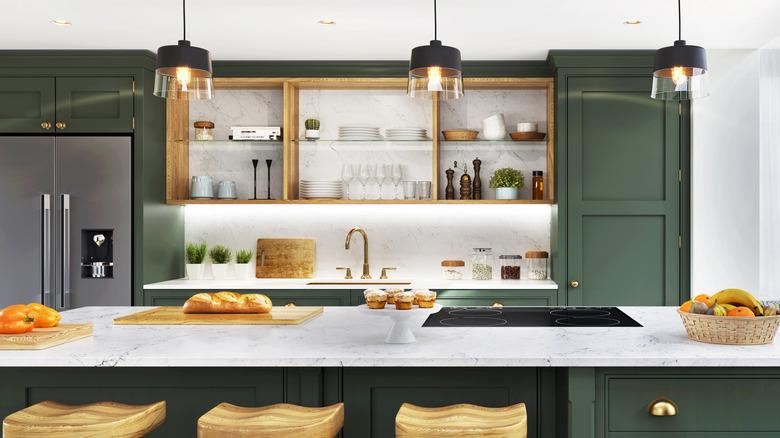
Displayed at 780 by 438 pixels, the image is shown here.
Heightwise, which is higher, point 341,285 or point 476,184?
point 476,184

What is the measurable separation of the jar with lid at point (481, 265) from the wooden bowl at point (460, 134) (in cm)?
81

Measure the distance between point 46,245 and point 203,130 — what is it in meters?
1.32

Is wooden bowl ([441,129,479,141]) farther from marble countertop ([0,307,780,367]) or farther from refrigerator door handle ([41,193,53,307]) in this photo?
refrigerator door handle ([41,193,53,307])

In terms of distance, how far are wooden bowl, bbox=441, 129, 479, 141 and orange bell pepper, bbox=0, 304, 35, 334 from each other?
3134 millimetres

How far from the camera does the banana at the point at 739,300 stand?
2.29 metres

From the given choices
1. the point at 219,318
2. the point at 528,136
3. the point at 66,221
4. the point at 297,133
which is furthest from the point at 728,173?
the point at 66,221

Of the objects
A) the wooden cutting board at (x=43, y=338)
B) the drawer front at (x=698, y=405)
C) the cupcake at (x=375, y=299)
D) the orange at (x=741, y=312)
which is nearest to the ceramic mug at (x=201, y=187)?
the wooden cutting board at (x=43, y=338)

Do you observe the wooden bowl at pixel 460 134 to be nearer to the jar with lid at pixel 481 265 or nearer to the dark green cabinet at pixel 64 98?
the jar with lid at pixel 481 265

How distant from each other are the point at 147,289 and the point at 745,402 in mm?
3594

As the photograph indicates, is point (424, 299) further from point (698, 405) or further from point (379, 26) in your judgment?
point (379, 26)

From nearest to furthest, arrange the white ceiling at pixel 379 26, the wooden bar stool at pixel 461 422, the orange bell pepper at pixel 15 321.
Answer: the wooden bar stool at pixel 461 422 < the orange bell pepper at pixel 15 321 < the white ceiling at pixel 379 26

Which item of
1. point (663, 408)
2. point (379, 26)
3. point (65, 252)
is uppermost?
point (379, 26)

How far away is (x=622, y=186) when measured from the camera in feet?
14.9

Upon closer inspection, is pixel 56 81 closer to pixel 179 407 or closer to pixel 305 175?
pixel 305 175
